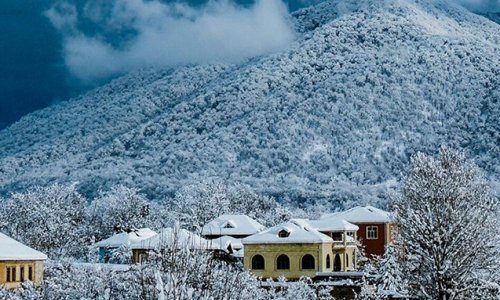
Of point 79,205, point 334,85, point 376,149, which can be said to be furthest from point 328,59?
point 79,205

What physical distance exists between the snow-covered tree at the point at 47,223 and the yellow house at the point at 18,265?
100 feet

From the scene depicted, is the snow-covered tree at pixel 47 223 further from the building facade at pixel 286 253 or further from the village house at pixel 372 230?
the village house at pixel 372 230

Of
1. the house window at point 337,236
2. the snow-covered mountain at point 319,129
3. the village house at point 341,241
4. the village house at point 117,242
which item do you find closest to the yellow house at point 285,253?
the village house at point 341,241

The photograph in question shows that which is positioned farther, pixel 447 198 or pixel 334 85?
pixel 334 85

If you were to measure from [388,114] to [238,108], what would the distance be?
29417 millimetres

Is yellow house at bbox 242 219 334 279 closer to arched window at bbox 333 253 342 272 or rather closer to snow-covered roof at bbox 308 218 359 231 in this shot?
arched window at bbox 333 253 342 272

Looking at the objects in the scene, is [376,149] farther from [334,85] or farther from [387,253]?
[387,253]

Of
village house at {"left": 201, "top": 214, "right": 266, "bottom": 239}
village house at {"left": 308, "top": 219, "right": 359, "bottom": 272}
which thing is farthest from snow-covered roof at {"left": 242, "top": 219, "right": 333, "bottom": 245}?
village house at {"left": 201, "top": 214, "right": 266, "bottom": 239}

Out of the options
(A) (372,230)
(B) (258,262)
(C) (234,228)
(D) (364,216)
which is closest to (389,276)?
(B) (258,262)

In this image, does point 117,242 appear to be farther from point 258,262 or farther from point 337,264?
point 337,264

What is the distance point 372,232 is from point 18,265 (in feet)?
134

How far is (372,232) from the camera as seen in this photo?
85.3 metres

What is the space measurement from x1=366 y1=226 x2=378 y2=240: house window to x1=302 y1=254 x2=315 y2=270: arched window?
68.1 feet

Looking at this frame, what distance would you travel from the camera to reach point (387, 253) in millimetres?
47125
